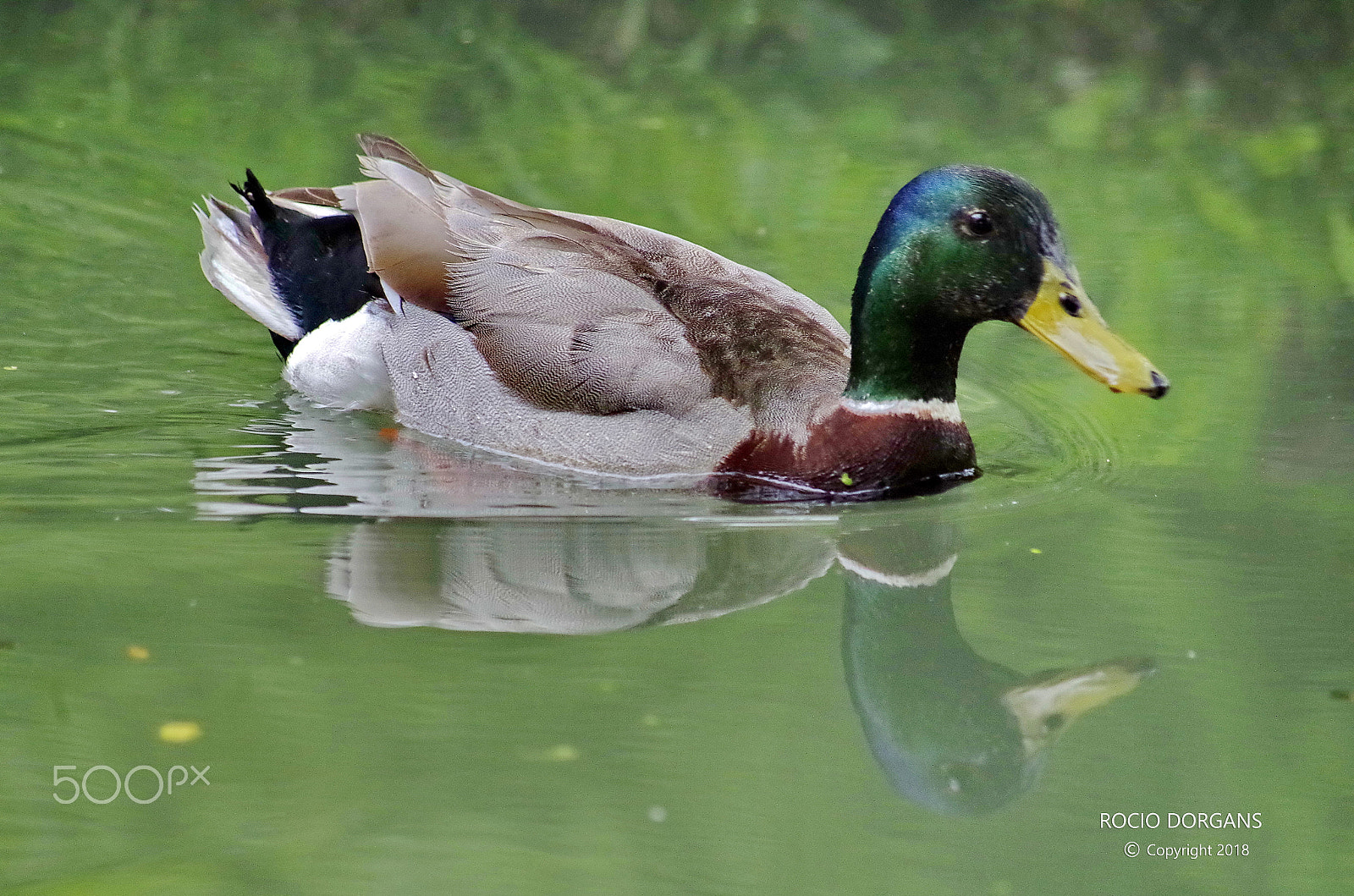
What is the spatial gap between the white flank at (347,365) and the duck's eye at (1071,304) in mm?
2460

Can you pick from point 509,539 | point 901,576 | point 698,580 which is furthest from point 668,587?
point 901,576

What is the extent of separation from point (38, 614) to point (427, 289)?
6.70 feet

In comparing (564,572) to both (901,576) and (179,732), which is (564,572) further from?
(179,732)

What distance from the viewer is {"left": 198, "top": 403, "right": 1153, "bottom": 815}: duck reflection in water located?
4.07 m

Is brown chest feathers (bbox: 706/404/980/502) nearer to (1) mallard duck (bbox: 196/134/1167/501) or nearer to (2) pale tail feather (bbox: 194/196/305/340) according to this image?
(1) mallard duck (bbox: 196/134/1167/501)

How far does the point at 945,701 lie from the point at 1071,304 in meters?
1.59

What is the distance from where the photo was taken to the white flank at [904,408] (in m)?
5.59

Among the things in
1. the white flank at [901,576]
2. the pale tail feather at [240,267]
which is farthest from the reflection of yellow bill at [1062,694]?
the pale tail feather at [240,267]

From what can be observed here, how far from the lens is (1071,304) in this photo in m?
5.30

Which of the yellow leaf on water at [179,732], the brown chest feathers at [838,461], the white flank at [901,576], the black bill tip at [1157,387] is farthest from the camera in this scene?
the brown chest feathers at [838,461]

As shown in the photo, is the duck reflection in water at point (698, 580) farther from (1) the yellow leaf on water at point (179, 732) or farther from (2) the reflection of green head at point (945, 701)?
(1) the yellow leaf on water at point (179, 732)

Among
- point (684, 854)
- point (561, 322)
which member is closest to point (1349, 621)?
point (684, 854)

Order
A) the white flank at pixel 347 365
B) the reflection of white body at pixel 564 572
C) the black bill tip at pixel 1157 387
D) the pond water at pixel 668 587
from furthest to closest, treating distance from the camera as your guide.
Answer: the white flank at pixel 347 365 < the black bill tip at pixel 1157 387 < the reflection of white body at pixel 564 572 < the pond water at pixel 668 587

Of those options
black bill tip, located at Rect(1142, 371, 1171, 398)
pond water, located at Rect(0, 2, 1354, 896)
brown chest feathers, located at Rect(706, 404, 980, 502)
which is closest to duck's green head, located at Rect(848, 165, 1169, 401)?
black bill tip, located at Rect(1142, 371, 1171, 398)
